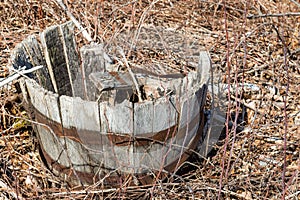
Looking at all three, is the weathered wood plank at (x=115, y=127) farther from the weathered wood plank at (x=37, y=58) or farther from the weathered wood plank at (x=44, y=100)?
the weathered wood plank at (x=37, y=58)

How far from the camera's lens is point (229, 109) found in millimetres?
1977

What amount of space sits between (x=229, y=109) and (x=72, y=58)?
1.26 metres

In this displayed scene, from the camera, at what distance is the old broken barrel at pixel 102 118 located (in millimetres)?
1866

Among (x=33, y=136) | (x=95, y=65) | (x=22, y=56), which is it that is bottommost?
(x=33, y=136)

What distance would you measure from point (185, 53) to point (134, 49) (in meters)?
0.46

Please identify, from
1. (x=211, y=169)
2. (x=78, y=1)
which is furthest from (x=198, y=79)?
(x=78, y=1)

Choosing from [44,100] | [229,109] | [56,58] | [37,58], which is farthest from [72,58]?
[229,109]

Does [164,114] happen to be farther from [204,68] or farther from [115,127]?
[204,68]

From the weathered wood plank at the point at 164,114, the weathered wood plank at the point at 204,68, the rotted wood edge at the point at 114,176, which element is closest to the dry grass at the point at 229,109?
the rotted wood edge at the point at 114,176

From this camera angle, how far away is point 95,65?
2895 millimetres

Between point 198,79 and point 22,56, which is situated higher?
point 22,56

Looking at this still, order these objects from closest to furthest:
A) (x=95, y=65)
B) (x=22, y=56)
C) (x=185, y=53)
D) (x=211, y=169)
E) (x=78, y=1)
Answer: (x=22, y=56) → (x=211, y=169) → (x=95, y=65) → (x=185, y=53) → (x=78, y=1)

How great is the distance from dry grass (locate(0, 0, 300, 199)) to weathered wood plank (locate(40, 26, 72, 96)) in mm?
345

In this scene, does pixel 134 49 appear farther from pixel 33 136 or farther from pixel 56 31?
pixel 33 136
